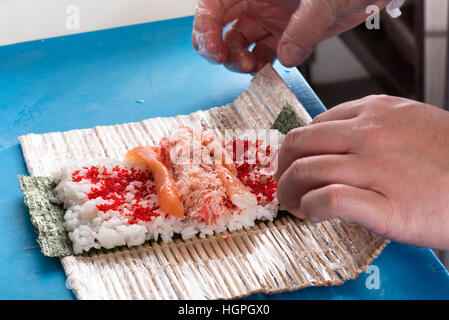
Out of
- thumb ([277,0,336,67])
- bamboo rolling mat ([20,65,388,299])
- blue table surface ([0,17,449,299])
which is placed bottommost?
blue table surface ([0,17,449,299])

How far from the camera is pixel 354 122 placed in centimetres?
135

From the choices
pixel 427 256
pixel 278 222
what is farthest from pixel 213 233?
pixel 427 256

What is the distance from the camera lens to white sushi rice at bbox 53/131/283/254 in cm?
154

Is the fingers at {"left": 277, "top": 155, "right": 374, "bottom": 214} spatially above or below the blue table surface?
above

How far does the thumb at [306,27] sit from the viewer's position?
1.96 meters

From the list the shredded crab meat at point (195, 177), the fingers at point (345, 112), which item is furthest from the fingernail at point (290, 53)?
the fingers at point (345, 112)

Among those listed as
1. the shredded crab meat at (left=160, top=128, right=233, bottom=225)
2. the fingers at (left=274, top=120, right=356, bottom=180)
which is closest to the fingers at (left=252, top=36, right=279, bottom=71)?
the shredded crab meat at (left=160, top=128, right=233, bottom=225)

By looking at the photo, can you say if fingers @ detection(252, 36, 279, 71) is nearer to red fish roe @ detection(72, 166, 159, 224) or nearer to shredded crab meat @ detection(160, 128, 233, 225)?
shredded crab meat @ detection(160, 128, 233, 225)

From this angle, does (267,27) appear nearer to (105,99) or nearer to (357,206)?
(105,99)

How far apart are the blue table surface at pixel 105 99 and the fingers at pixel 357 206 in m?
0.30

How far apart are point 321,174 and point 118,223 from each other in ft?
1.86

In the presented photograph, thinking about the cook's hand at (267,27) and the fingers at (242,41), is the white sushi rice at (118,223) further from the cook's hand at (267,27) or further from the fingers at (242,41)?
the fingers at (242,41)

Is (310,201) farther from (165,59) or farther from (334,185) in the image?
(165,59)

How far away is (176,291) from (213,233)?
230 millimetres
